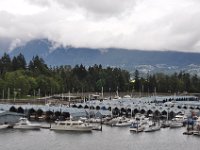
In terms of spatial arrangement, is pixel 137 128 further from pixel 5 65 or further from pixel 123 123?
pixel 5 65

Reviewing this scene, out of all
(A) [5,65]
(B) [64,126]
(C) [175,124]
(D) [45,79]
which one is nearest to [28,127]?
(B) [64,126]

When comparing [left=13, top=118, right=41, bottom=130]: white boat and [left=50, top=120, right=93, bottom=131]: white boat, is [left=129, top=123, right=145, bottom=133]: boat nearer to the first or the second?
[left=50, top=120, right=93, bottom=131]: white boat

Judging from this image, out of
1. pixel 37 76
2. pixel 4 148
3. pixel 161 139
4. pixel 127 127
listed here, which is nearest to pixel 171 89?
pixel 37 76

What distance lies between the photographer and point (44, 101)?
94750mm

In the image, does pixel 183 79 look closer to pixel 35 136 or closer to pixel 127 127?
pixel 127 127

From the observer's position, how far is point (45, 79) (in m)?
107

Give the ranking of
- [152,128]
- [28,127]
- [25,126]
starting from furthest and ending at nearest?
[152,128] → [28,127] → [25,126]

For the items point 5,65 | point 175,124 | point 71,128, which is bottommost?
point 71,128

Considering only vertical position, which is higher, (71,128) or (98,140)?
(71,128)

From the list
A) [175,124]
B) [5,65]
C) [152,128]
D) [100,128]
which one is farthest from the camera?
[5,65]

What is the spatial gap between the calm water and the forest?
35583 millimetres

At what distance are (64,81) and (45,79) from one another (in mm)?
11868

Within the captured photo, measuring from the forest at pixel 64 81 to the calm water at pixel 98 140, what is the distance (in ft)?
117

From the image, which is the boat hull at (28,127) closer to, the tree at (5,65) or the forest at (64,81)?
the forest at (64,81)
